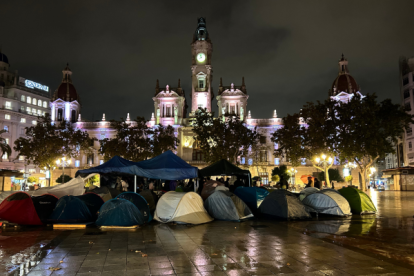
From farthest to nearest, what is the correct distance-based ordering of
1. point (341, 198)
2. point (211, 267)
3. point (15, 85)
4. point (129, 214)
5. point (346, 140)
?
point (15, 85) → point (346, 140) → point (341, 198) → point (129, 214) → point (211, 267)

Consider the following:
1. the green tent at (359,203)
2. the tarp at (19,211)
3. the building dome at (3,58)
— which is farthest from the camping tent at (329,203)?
the building dome at (3,58)

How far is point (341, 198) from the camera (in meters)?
15.6

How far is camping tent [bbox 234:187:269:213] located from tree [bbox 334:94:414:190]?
57.2 ft

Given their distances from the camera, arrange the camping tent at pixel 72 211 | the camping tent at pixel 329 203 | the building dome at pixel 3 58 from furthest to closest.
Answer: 1. the building dome at pixel 3 58
2. the camping tent at pixel 329 203
3. the camping tent at pixel 72 211

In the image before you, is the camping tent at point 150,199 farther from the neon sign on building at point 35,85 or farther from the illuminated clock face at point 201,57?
the neon sign on building at point 35,85

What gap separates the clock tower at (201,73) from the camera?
6009 cm

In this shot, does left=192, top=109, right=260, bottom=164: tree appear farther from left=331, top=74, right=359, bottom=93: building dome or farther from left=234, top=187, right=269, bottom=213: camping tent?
left=331, top=74, right=359, bottom=93: building dome

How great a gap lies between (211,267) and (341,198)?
36.0ft

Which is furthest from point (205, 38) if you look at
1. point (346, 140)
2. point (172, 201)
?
point (172, 201)

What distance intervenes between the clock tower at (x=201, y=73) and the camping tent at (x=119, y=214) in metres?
48.1

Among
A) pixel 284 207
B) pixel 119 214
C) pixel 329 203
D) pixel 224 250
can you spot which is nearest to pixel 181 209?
pixel 119 214

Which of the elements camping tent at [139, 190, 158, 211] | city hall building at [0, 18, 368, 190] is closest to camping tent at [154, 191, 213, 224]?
camping tent at [139, 190, 158, 211]

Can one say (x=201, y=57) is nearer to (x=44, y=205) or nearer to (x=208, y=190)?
(x=208, y=190)

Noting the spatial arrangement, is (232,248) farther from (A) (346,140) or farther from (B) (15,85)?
(B) (15,85)
